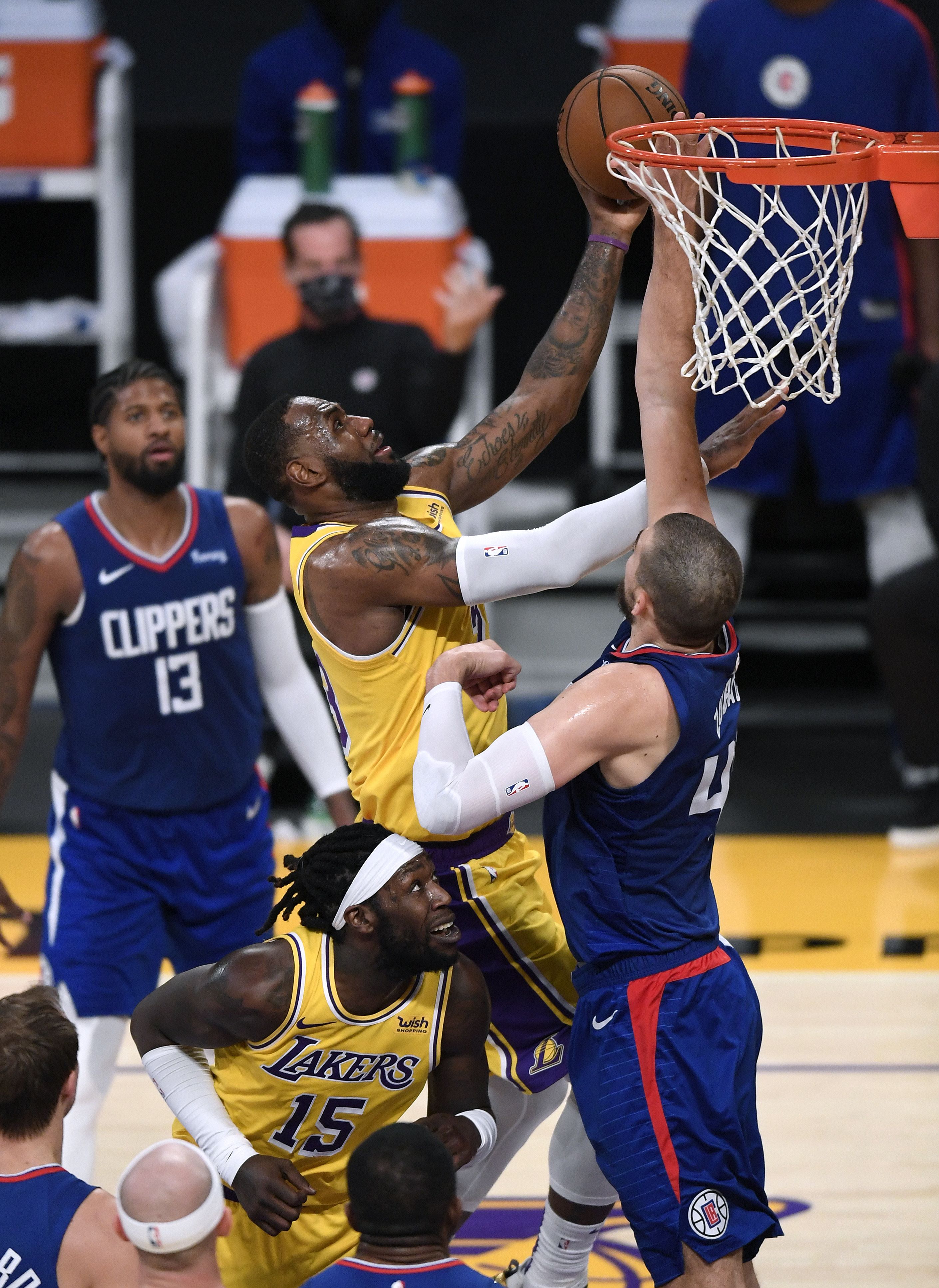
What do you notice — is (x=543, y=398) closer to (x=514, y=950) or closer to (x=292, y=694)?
(x=514, y=950)

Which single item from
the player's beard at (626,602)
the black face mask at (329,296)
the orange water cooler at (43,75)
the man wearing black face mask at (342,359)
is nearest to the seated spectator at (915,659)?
the man wearing black face mask at (342,359)

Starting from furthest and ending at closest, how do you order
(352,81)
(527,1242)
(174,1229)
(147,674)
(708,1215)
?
1. (352,81)
2. (147,674)
3. (527,1242)
4. (708,1215)
5. (174,1229)

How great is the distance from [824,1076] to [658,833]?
2.33 metres

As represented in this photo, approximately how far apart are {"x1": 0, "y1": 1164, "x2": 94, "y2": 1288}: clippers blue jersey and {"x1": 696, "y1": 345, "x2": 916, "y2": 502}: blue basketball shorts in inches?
201

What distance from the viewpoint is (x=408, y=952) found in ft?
11.3

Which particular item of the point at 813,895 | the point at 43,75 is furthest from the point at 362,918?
the point at 43,75

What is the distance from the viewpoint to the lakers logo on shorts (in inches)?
157

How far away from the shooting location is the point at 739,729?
8789 millimetres

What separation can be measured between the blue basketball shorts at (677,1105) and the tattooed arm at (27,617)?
186cm

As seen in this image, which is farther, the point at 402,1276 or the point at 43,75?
the point at 43,75

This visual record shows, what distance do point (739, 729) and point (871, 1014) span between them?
9.95 feet

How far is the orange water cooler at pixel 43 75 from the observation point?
30.1 ft

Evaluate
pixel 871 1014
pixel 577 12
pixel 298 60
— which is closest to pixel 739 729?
pixel 871 1014

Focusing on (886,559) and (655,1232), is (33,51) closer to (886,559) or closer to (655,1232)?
(886,559)
